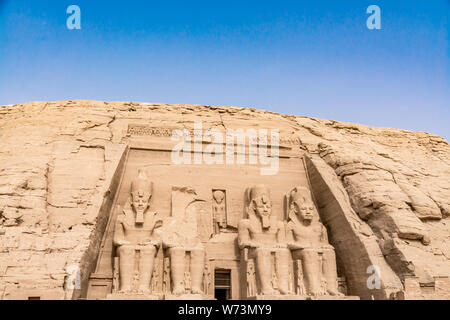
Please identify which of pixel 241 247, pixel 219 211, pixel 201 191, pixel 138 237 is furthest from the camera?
pixel 201 191

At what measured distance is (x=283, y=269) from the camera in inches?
274

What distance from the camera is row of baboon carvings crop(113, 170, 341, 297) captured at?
6.70m

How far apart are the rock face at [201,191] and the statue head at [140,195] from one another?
1.24 ft

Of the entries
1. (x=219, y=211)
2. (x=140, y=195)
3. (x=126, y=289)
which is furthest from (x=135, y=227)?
(x=219, y=211)

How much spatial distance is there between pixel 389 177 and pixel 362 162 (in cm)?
54

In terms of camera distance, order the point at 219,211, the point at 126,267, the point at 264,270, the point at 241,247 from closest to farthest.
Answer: the point at 126,267 → the point at 264,270 → the point at 241,247 → the point at 219,211

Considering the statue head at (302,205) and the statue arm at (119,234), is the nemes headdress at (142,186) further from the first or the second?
the statue head at (302,205)

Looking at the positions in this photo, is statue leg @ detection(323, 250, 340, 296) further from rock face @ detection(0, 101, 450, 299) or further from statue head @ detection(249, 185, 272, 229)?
statue head @ detection(249, 185, 272, 229)

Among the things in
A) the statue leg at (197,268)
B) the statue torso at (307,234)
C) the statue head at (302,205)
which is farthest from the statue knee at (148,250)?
the statue head at (302,205)

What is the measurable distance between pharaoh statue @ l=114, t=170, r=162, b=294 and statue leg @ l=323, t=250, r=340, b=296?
265 cm

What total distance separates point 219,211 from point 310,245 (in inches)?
67.0

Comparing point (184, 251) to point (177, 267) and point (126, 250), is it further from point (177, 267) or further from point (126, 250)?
point (126, 250)

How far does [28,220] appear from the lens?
616 cm

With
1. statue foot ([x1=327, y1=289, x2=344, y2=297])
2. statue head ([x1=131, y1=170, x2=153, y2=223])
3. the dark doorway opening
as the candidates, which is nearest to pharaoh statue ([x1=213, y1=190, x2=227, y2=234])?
the dark doorway opening
